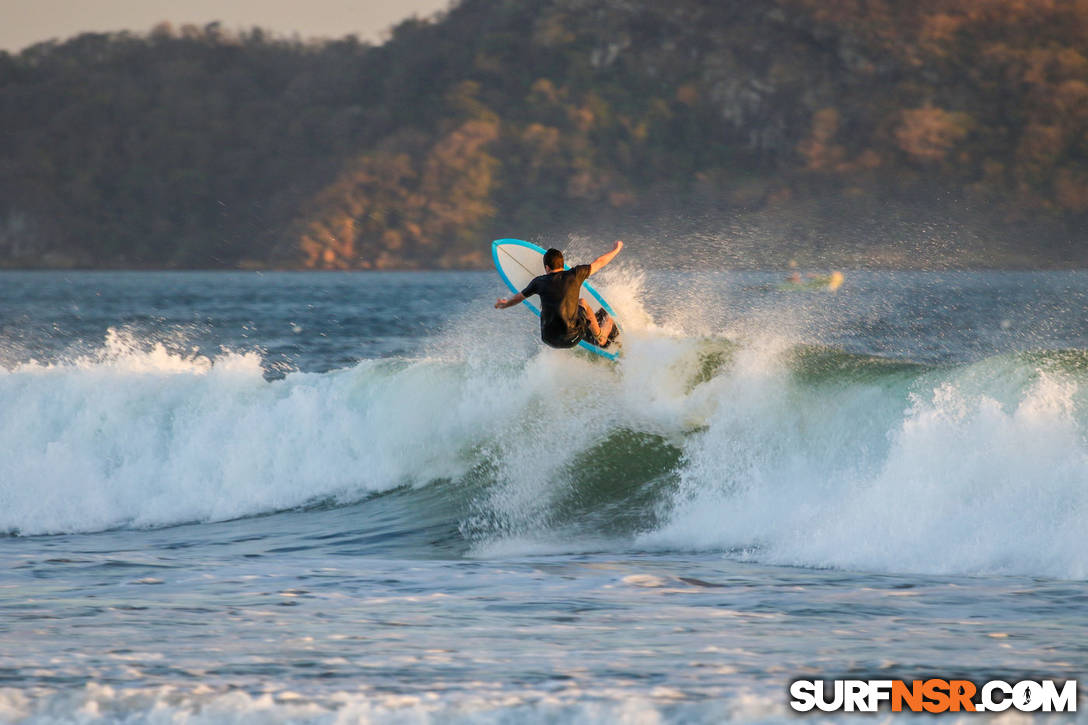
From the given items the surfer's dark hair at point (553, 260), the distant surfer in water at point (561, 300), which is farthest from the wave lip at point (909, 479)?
the surfer's dark hair at point (553, 260)

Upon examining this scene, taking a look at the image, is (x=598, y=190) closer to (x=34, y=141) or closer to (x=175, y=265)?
(x=175, y=265)

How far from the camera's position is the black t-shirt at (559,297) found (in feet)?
40.7

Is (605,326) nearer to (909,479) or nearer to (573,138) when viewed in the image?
(909,479)

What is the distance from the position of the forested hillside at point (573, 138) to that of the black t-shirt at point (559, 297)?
11007cm

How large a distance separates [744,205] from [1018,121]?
3545cm

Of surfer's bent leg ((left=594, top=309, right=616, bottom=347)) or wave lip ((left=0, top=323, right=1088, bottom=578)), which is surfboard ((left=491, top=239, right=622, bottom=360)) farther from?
surfer's bent leg ((left=594, top=309, right=616, bottom=347))

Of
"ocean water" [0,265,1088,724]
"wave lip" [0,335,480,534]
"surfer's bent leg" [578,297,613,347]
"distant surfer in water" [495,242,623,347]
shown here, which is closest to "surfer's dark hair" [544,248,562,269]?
"distant surfer in water" [495,242,623,347]

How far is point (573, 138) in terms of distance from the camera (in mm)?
147500

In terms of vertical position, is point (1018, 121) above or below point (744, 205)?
above

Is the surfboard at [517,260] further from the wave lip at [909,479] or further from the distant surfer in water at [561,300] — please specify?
the wave lip at [909,479]

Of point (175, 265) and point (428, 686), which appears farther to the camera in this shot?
point (175, 265)

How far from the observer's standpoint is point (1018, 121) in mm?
149875

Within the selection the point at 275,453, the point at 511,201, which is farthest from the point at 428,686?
the point at 511,201

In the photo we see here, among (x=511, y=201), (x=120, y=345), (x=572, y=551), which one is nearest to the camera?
(x=572, y=551)
